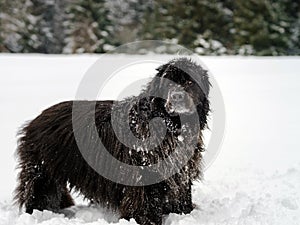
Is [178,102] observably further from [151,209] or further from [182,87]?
[151,209]

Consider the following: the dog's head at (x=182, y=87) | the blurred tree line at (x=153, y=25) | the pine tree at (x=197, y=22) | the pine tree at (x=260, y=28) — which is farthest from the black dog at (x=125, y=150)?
the pine tree at (x=197, y=22)

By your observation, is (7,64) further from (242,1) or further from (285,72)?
(242,1)

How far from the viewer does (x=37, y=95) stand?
11203 millimetres

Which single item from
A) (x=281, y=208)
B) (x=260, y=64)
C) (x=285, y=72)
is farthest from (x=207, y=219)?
(x=260, y=64)

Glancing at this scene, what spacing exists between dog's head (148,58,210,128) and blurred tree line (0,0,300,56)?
17988 mm

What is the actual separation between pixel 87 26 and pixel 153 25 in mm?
3707

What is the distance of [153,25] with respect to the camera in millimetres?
28547

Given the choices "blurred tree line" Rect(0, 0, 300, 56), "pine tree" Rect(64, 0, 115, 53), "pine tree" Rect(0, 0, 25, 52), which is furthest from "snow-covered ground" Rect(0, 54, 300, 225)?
"pine tree" Rect(0, 0, 25, 52)

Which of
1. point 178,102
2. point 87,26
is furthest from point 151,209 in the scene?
point 87,26

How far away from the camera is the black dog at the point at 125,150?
14.9 feet

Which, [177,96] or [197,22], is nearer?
[177,96]

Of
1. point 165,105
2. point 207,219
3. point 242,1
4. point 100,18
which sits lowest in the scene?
point 100,18

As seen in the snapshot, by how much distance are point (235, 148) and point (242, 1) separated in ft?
61.9

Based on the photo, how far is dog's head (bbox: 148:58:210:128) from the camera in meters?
4.41
